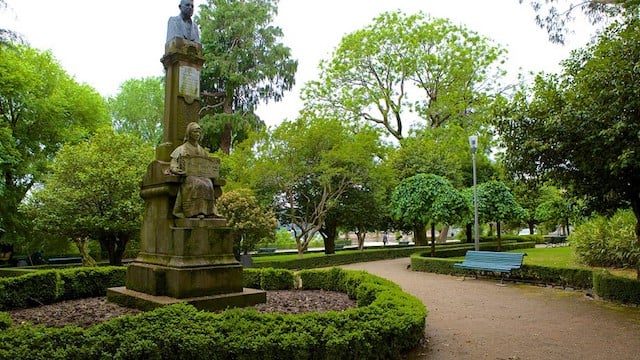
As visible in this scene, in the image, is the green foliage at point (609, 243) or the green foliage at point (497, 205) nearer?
the green foliage at point (609, 243)

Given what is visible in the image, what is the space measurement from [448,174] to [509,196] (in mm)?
6552

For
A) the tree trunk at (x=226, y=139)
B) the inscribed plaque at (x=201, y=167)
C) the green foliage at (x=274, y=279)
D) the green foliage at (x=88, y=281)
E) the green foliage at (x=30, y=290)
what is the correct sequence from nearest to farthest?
1. the inscribed plaque at (x=201, y=167)
2. the green foliage at (x=30, y=290)
3. the green foliage at (x=88, y=281)
4. the green foliage at (x=274, y=279)
5. the tree trunk at (x=226, y=139)

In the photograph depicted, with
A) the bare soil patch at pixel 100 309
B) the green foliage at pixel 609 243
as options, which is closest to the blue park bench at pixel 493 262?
the green foliage at pixel 609 243

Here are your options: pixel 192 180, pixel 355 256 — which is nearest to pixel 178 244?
pixel 192 180

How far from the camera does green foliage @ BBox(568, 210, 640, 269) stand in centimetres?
1480

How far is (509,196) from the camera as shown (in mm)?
22531

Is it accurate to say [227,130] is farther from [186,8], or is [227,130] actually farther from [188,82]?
[188,82]

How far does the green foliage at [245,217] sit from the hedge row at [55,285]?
7.15 metres

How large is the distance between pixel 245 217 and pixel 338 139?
620cm

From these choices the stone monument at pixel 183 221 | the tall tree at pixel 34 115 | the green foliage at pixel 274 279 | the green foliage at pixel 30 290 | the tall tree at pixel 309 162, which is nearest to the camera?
the stone monument at pixel 183 221

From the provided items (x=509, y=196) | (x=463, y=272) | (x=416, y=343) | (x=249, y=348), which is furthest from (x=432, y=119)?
(x=249, y=348)

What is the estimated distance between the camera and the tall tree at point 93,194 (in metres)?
16.0

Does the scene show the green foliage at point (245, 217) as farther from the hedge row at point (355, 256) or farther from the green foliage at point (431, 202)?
the green foliage at point (431, 202)

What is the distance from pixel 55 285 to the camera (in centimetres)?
979
